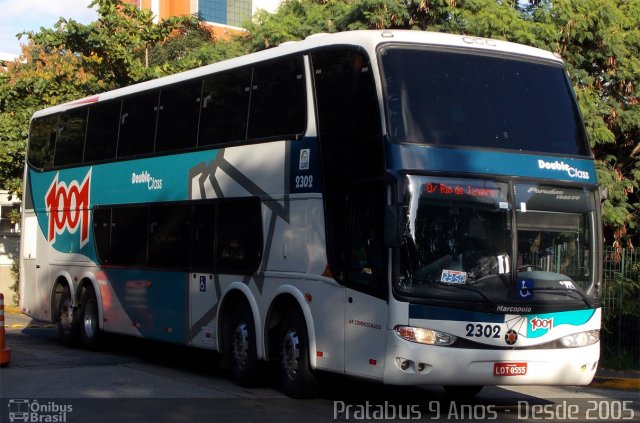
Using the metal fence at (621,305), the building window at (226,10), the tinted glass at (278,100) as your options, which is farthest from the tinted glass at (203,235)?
the building window at (226,10)

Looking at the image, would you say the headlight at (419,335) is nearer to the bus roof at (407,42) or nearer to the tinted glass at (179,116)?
the bus roof at (407,42)

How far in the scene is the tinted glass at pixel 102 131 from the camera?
57.3ft

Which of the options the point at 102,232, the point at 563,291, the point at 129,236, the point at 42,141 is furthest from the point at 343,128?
the point at 42,141

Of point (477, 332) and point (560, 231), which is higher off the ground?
point (560, 231)

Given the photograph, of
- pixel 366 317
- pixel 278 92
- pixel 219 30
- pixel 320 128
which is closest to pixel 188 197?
pixel 278 92

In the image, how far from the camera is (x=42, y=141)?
2016 cm

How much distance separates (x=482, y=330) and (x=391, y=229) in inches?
58.9

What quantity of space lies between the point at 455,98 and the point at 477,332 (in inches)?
105

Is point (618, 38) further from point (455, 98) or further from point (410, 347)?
point (410, 347)

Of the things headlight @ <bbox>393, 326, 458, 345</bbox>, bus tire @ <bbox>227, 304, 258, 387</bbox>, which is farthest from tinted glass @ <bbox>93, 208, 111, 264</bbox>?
headlight @ <bbox>393, 326, 458, 345</bbox>

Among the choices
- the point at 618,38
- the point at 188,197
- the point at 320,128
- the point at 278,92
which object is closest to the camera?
the point at 320,128

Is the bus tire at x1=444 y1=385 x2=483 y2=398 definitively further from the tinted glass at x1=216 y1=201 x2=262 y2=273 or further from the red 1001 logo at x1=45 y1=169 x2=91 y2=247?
the red 1001 logo at x1=45 y1=169 x2=91 y2=247

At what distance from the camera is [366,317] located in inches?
436

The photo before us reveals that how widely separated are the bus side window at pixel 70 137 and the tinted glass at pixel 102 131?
0.30 meters
